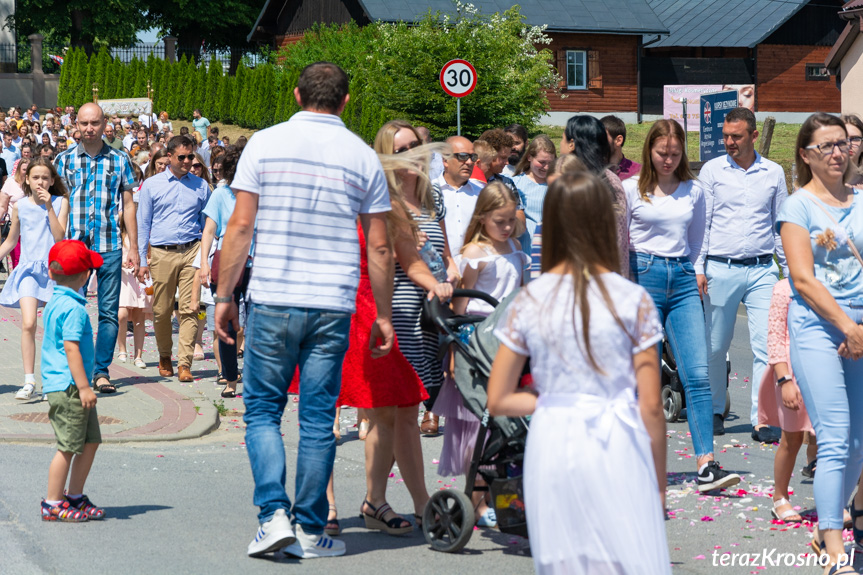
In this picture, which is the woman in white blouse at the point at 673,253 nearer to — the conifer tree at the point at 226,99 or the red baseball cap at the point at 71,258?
the red baseball cap at the point at 71,258

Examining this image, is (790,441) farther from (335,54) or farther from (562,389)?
(335,54)

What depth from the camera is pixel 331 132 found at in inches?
205

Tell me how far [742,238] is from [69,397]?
4.59m

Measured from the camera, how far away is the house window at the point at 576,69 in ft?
175

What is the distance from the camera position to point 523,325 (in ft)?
11.5

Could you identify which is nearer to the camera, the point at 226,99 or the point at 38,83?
the point at 226,99

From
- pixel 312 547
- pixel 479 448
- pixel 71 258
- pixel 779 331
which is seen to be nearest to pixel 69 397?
pixel 71 258

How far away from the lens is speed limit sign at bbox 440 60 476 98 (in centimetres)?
1811

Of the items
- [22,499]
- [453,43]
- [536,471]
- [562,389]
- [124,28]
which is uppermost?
[124,28]

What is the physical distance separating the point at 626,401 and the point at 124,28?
58161 mm

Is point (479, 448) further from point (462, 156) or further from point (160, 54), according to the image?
point (160, 54)

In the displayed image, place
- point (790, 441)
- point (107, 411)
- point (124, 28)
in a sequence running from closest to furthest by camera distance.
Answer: point (790, 441) < point (107, 411) < point (124, 28)

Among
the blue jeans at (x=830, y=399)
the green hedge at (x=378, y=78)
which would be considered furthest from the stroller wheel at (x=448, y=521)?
the green hedge at (x=378, y=78)

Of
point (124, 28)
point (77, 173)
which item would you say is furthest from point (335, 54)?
point (77, 173)
